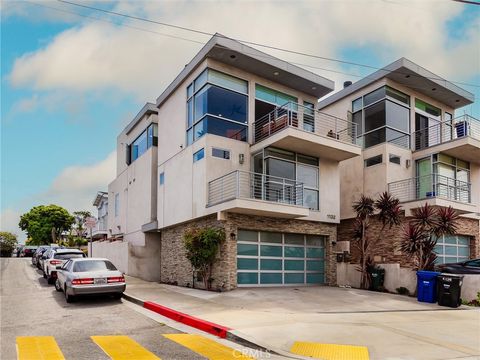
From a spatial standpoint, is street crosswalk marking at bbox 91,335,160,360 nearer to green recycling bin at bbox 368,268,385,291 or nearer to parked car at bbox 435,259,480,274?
green recycling bin at bbox 368,268,385,291

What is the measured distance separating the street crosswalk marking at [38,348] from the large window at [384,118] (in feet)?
57.9

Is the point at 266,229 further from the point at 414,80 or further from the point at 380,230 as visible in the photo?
the point at 414,80

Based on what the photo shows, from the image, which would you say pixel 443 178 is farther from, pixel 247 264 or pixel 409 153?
pixel 247 264

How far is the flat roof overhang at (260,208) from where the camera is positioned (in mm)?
15945

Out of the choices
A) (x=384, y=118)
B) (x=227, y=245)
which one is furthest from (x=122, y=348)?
(x=384, y=118)

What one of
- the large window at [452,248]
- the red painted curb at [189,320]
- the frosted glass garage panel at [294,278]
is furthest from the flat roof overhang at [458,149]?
the red painted curb at [189,320]

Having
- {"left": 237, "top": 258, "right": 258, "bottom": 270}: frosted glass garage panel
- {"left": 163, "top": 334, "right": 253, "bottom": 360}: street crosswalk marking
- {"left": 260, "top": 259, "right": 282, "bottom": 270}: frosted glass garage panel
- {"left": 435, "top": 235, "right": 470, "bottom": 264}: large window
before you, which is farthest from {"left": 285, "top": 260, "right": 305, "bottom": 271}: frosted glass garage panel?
{"left": 163, "top": 334, "right": 253, "bottom": 360}: street crosswalk marking

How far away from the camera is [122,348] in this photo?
8.19 meters

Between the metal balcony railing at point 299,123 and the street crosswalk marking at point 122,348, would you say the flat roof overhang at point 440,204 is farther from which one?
the street crosswalk marking at point 122,348

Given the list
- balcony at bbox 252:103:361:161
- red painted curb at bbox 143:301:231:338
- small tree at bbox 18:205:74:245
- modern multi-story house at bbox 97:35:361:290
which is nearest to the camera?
red painted curb at bbox 143:301:231:338

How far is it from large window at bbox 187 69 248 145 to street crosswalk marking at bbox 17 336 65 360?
34.9ft

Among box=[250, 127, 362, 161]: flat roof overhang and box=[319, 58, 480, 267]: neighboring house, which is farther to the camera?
box=[319, 58, 480, 267]: neighboring house

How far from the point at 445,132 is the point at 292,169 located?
10796 millimetres

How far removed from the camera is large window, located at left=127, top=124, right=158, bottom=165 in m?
23.8
